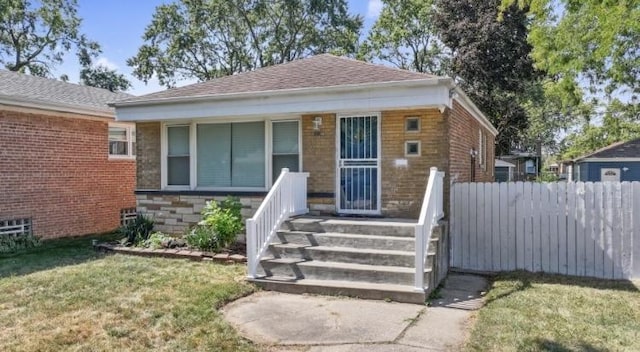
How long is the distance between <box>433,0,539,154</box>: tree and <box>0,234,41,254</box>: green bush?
19.3m

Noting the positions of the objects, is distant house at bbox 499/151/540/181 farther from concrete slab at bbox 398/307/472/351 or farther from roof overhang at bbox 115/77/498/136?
concrete slab at bbox 398/307/472/351

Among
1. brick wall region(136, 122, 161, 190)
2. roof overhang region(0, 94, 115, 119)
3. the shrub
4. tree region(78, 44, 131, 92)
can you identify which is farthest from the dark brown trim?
tree region(78, 44, 131, 92)

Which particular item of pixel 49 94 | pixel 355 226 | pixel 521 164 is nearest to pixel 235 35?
pixel 49 94

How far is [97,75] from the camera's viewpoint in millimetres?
32812

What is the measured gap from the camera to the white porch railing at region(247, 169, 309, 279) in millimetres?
6867

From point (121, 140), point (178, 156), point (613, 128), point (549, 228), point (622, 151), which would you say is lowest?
point (549, 228)

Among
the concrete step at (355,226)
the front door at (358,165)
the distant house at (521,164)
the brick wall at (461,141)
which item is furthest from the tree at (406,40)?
the concrete step at (355,226)

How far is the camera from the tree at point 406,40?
2770 cm

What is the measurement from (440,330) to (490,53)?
2020 centimetres

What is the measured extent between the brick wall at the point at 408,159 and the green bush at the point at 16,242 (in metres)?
7.58

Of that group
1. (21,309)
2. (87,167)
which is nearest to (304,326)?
(21,309)

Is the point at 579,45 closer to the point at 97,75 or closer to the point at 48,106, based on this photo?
the point at 48,106

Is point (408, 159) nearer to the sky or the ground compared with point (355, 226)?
nearer to the sky

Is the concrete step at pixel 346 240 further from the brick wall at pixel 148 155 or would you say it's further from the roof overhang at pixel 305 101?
the brick wall at pixel 148 155
